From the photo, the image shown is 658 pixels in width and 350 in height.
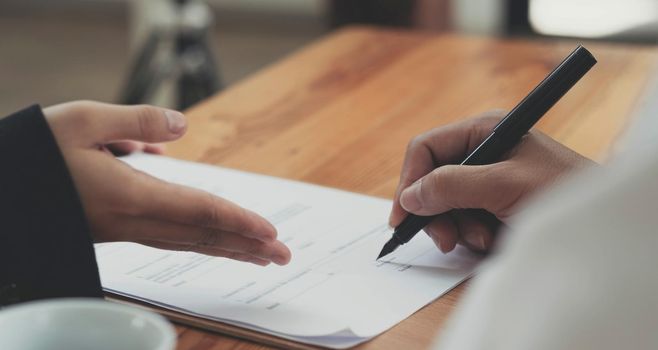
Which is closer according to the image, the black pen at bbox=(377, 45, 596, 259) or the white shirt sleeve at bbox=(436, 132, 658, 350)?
the white shirt sleeve at bbox=(436, 132, 658, 350)

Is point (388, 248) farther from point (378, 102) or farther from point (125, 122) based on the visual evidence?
point (378, 102)

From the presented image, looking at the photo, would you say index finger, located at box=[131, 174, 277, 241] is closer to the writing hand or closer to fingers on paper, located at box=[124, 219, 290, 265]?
fingers on paper, located at box=[124, 219, 290, 265]

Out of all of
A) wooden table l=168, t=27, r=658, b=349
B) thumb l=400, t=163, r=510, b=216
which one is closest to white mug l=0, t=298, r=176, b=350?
thumb l=400, t=163, r=510, b=216

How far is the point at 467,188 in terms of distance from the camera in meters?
0.74

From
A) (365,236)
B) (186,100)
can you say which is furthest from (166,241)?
(186,100)

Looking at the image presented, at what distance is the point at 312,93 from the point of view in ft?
4.02

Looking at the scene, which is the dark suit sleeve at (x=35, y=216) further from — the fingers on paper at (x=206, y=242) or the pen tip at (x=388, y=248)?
the pen tip at (x=388, y=248)

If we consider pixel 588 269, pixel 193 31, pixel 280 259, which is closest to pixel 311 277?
pixel 280 259

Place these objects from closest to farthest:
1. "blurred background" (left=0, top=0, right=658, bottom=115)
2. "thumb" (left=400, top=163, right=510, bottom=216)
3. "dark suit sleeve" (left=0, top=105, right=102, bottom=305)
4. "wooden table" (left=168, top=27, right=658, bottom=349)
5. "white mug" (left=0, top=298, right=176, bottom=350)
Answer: "white mug" (left=0, top=298, right=176, bottom=350) → "dark suit sleeve" (left=0, top=105, right=102, bottom=305) → "thumb" (left=400, top=163, right=510, bottom=216) → "wooden table" (left=168, top=27, right=658, bottom=349) → "blurred background" (left=0, top=0, right=658, bottom=115)

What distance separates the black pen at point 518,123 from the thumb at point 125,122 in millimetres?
192

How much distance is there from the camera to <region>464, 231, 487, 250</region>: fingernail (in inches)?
30.7

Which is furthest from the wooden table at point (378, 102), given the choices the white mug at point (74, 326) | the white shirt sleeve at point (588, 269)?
the white shirt sleeve at point (588, 269)

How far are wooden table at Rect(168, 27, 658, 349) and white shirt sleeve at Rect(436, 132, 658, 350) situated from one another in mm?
577

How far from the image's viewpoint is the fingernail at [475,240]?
78cm
